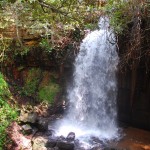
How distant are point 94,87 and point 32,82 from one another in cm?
236

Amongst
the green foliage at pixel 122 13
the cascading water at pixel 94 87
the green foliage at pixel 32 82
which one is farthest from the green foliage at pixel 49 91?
the green foliage at pixel 122 13

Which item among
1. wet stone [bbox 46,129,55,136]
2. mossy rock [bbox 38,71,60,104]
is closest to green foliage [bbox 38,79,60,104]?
mossy rock [bbox 38,71,60,104]

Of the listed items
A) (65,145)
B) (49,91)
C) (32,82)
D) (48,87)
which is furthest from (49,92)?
(65,145)

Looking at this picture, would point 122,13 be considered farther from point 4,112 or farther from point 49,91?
point 4,112

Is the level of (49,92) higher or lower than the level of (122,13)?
lower

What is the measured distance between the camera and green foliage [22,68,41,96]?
32.3ft

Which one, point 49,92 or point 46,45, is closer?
point 46,45

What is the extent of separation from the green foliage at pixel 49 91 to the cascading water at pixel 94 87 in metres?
0.54

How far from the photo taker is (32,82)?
10102 millimetres

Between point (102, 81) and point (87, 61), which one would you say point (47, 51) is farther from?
point (102, 81)

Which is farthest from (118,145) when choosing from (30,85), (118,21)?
(30,85)

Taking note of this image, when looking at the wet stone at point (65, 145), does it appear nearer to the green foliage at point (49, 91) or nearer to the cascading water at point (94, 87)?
the cascading water at point (94, 87)

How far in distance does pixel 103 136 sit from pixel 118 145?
734mm

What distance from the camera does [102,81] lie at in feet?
31.9
